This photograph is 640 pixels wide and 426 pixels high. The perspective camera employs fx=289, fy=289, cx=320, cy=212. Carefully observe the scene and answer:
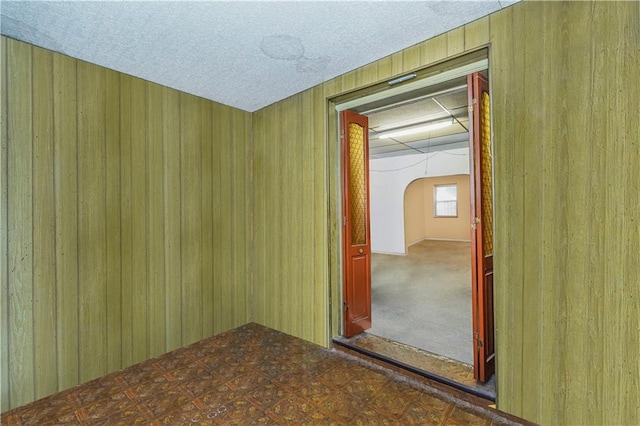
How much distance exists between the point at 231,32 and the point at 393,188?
700cm

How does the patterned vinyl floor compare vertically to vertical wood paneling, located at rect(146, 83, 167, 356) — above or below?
below

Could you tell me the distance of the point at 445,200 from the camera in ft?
36.8

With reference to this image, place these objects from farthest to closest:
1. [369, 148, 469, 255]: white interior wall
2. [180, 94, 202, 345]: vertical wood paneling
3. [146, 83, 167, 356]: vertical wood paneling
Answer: [369, 148, 469, 255]: white interior wall, [180, 94, 202, 345]: vertical wood paneling, [146, 83, 167, 356]: vertical wood paneling

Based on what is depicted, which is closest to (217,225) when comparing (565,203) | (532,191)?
(532,191)

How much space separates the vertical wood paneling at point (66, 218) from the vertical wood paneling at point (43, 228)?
0.03 metres

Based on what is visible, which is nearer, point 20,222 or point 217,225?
point 20,222

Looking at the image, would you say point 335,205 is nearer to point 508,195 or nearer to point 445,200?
point 508,195

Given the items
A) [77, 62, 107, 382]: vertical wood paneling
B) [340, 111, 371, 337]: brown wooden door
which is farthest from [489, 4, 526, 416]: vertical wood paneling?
[77, 62, 107, 382]: vertical wood paneling

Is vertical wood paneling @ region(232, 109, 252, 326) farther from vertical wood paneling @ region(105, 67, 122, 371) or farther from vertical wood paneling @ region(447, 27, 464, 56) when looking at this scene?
vertical wood paneling @ region(447, 27, 464, 56)

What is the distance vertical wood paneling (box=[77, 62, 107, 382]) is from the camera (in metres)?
2.31

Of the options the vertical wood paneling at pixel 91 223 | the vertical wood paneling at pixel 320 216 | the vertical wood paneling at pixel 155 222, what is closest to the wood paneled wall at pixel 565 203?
the vertical wood paneling at pixel 320 216

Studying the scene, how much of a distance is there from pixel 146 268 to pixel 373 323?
2.52m

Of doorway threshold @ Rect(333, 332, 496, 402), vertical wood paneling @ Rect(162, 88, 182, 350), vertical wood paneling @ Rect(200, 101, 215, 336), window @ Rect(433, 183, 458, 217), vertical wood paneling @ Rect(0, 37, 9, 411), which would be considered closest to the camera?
vertical wood paneling @ Rect(0, 37, 9, 411)

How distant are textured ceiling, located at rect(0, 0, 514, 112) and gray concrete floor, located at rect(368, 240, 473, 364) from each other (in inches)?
107
